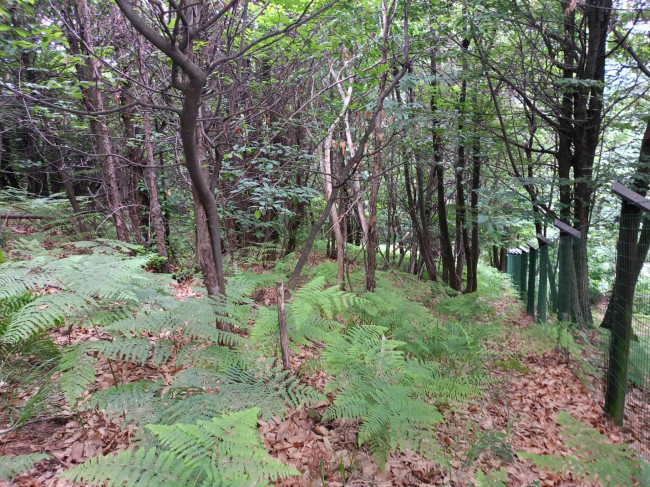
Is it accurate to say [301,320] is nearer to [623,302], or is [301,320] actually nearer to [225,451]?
[225,451]

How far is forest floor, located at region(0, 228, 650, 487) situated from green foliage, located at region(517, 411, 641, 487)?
14.0 inches

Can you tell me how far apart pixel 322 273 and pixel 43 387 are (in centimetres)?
505

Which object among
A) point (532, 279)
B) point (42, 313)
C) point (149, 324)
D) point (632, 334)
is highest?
point (42, 313)

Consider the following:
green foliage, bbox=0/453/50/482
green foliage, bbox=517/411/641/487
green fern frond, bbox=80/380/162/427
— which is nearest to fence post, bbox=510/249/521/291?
green foliage, bbox=517/411/641/487

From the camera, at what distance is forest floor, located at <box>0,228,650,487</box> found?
2.62 meters

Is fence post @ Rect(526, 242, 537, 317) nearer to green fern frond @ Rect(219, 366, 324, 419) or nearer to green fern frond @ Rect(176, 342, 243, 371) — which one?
green fern frond @ Rect(219, 366, 324, 419)

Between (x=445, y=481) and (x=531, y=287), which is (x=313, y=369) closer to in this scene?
(x=445, y=481)

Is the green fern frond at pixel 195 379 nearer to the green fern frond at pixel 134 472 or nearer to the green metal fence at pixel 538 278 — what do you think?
the green fern frond at pixel 134 472

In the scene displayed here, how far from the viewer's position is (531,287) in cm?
774

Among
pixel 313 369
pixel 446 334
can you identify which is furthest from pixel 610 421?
pixel 313 369

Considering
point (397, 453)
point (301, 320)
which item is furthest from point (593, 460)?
point (301, 320)

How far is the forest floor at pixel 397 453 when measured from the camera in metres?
2.62

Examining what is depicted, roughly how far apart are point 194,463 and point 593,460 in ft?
8.09

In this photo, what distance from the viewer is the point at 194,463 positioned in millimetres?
1605
